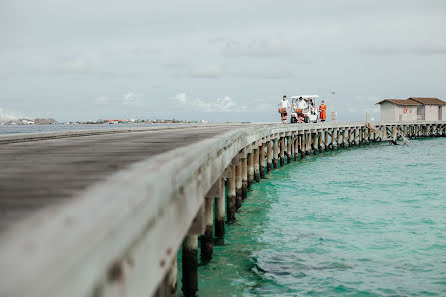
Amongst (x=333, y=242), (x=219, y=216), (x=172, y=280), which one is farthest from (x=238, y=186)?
(x=172, y=280)

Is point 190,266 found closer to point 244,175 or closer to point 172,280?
point 172,280

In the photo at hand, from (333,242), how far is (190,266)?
580 cm

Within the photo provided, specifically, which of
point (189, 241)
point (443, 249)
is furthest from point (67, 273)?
point (443, 249)

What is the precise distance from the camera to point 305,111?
147 feet

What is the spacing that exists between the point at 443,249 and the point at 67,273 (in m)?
12.6

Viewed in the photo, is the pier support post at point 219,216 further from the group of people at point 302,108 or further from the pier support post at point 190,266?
the group of people at point 302,108

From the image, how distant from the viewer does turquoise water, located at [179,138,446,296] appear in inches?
382

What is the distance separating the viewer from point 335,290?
9.50m

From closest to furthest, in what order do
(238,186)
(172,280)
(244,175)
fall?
(172,280), (238,186), (244,175)

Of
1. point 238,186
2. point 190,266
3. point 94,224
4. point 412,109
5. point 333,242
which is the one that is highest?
point 412,109

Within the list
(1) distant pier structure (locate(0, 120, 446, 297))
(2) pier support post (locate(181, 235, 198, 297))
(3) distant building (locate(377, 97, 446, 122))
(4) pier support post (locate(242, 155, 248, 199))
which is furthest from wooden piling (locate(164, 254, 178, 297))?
(3) distant building (locate(377, 97, 446, 122))

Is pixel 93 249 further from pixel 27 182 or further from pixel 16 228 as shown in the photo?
pixel 27 182

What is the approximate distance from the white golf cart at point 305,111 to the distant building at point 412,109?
26276 mm

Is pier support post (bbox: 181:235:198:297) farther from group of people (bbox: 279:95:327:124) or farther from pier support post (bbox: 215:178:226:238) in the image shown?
Result: group of people (bbox: 279:95:327:124)
